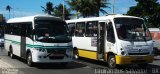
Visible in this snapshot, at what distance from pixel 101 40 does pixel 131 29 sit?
6.71ft

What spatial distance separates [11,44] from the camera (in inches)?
935

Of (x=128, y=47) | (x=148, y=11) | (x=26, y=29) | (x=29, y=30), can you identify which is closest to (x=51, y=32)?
(x=29, y=30)

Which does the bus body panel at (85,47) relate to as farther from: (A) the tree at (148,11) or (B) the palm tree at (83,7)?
(A) the tree at (148,11)

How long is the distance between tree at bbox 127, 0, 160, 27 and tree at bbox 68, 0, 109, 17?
20.1 ft

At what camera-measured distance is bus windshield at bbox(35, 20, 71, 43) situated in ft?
58.7

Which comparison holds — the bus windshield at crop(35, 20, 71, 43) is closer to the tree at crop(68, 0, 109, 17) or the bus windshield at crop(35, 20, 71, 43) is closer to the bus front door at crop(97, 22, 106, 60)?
the bus front door at crop(97, 22, 106, 60)

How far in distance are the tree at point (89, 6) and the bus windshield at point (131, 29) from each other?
3236cm

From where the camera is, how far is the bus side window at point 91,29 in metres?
20.6

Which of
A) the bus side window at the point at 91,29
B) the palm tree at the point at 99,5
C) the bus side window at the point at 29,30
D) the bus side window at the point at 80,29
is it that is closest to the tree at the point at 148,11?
the palm tree at the point at 99,5

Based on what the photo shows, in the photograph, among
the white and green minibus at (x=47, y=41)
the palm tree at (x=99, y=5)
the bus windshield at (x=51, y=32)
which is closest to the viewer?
the white and green minibus at (x=47, y=41)

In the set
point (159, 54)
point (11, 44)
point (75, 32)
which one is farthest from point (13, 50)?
point (159, 54)

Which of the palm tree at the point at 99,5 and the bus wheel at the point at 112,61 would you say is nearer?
the bus wheel at the point at 112,61

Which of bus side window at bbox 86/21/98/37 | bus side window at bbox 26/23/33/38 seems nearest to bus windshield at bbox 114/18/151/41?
bus side window at bbox 86/21/98/37

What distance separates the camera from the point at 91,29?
21.1 m
